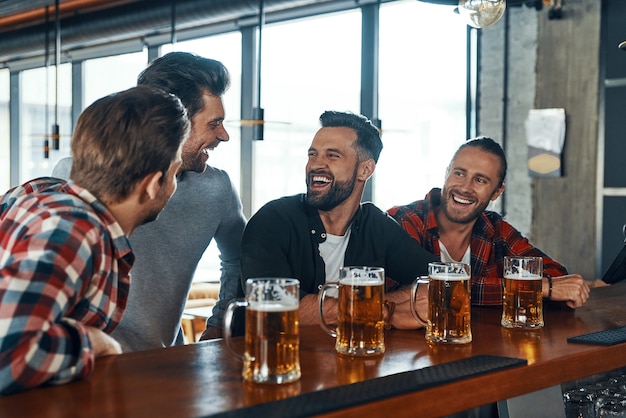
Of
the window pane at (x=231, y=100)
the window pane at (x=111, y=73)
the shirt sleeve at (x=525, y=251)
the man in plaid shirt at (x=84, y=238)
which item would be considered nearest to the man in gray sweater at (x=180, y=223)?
the man in plaid shirt at (x=84, y=238)

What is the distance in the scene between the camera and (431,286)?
177cm

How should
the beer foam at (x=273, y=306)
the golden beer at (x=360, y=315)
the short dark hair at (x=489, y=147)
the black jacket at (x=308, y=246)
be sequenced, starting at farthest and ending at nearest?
the short dark hair at (x=489, y=147), the black jacket at (x=308, y=246), the golden beer at (x=360, y=315), the beer foam at (x=273, y=306)

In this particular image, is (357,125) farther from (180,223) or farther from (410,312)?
(410,312)

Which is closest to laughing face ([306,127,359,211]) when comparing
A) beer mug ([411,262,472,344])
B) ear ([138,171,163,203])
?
beer mug ([411,262,472,344])

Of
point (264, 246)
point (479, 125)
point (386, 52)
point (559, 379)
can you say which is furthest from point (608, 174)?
point (559, 379)

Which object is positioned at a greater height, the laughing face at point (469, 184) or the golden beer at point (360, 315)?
the laughing face at point (469, 184)

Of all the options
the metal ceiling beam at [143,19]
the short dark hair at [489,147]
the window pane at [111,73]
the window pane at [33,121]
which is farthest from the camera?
the window pane at [33,121]

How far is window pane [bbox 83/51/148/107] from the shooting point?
8500 millimetres

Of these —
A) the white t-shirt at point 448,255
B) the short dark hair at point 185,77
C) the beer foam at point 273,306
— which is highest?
the short dark hair at point 185,77

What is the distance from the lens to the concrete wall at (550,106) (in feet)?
16.3

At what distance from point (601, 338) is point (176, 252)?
123cm

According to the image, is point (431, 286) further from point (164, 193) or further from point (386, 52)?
point (386, 52)

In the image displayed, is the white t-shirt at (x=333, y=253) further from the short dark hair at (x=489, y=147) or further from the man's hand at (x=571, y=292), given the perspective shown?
the short dark hair at (x=489, y=147)

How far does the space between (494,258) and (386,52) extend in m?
3.36
